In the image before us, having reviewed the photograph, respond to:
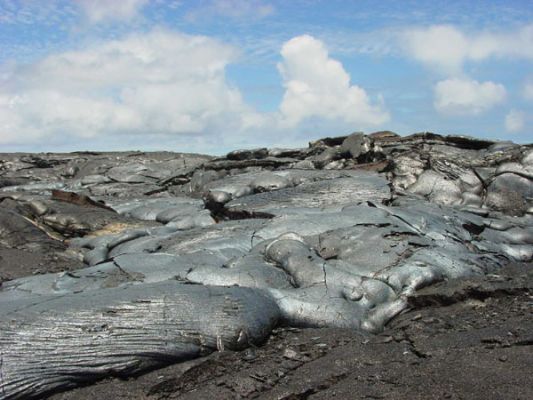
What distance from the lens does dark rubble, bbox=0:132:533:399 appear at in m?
4.11

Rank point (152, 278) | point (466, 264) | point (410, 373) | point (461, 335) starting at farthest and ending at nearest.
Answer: point (466, 264), point (152, 278), point (461, 335), point (410, 373)

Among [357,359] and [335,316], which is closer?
[357,359]

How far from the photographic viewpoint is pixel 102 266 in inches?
248

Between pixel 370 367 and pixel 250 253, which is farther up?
pixel 250 253

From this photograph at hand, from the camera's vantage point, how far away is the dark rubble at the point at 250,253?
4.11 m

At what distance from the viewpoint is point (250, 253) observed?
6.66m

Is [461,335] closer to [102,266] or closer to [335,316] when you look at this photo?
[335,316]

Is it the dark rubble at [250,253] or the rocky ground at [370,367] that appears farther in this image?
the dark rubble at [250,253]

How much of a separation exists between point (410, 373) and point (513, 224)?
5996mm

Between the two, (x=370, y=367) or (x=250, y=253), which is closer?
(x=370, y=367)

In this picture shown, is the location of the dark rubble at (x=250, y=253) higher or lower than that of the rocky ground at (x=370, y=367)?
higher

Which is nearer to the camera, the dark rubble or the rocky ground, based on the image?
the rocky ground

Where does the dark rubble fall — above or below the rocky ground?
above

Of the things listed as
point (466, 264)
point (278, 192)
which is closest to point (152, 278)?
point (466, 264)
